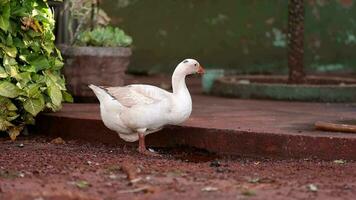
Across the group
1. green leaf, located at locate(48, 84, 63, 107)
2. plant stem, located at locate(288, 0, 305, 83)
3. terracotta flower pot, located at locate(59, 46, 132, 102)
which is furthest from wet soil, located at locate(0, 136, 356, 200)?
plant stem, located at locate(288, 0, 305, 83)

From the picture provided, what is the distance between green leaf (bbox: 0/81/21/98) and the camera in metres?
6.85

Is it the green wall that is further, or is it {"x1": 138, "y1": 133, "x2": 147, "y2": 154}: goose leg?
the green wall

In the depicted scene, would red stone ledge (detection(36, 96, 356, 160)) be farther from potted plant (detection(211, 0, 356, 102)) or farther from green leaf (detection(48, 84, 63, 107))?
potted plant (detection(211, 0, 356, 102))

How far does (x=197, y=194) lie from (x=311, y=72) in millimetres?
7570

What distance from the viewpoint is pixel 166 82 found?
1108cm

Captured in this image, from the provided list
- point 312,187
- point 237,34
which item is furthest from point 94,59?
point 237,34

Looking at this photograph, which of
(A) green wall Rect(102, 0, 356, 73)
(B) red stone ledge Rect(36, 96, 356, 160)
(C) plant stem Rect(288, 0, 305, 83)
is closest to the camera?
(B) red stone ledge Rect(36, 96, 356, 160)

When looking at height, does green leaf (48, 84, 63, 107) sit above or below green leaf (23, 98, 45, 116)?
above

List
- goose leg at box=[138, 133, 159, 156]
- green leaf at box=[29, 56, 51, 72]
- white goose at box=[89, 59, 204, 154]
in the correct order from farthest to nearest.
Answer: green leaf at box=[29, 56, 51, 72] < goose leg at box=[138, 133, 159, 156] < white goose at box=[89, 59, 204, 154]

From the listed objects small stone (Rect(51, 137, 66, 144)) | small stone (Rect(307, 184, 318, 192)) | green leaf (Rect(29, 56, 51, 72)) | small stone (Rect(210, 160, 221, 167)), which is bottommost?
small stone (Rect(51, 137, 66, 144))

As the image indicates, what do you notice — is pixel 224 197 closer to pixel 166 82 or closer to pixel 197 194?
pixel 197 194

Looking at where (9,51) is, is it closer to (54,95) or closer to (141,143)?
(54,95)

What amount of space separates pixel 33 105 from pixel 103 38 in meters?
1.68

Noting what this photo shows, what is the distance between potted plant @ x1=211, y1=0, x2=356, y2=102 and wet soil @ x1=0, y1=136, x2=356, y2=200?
2785 mm
